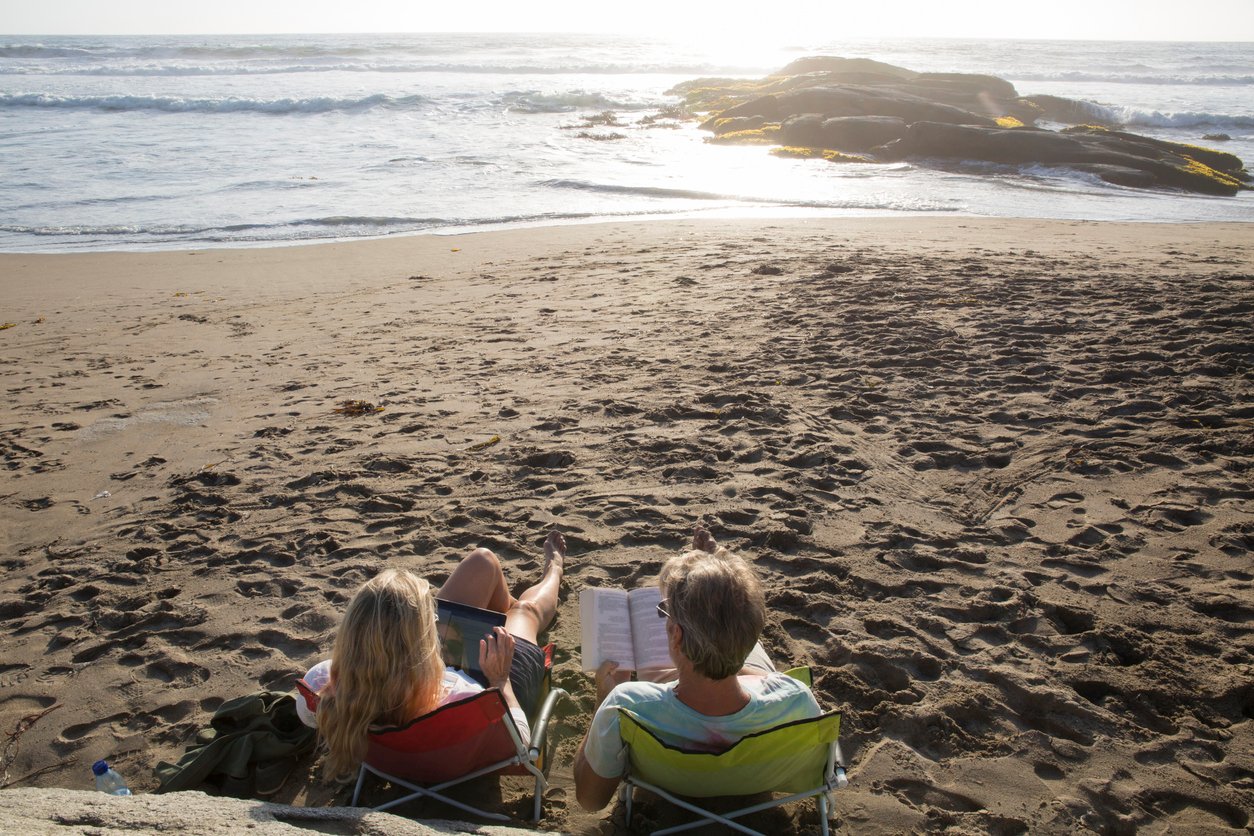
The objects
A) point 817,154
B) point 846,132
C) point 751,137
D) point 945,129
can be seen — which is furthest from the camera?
point 751,137

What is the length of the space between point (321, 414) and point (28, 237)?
9.49m

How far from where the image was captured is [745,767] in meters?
2.56

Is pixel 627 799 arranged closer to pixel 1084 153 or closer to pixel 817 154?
pixel 1084 153

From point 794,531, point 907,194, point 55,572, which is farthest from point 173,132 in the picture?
point 794,531

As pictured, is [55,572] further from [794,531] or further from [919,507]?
[919,507]

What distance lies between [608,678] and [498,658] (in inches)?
18.4

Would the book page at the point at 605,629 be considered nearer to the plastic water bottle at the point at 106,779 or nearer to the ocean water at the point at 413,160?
the plastic water bottle at the point at 106,779

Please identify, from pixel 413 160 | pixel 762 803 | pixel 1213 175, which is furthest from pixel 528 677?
pixel 1213 175

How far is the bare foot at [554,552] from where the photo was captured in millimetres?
4113

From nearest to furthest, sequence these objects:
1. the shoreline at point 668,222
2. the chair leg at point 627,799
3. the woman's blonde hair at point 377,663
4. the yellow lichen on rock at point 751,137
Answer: the woman's blonde hair at point 377,663 < the chair leg at point 627,799 < the shoreline at point 668,222 < the yellow lichen on rock at point 751,137

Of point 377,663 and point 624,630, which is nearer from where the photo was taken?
point 377,663

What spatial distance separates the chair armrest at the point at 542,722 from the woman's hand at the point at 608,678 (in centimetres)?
16

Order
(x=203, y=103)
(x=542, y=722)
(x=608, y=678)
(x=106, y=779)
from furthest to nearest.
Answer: (x=203, y=103), (x=608, y=678), (x=542, y=722), (x=106, y=779)

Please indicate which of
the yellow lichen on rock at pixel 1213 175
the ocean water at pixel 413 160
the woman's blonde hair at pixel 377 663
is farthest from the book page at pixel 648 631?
the yellow lichen on rock at pixel 1213 175
